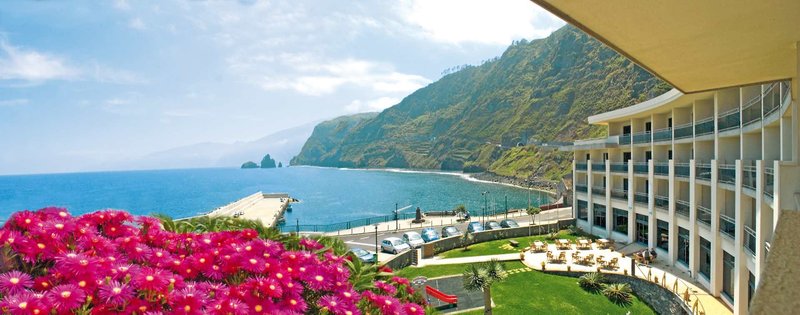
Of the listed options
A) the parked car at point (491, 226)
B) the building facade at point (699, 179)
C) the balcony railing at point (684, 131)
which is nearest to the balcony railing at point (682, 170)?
the building facade at point (699, 179)

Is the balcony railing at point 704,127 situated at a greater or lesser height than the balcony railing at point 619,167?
greater

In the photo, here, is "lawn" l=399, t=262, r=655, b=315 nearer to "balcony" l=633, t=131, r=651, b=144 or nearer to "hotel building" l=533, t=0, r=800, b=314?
"hotel building" l=533, t=0, r=800, b=314

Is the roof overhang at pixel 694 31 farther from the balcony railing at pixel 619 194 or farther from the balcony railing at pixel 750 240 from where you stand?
the balcony railing at pixel 619 194

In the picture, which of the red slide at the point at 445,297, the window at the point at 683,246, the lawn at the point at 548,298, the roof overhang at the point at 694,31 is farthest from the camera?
the window at the point at 683,246

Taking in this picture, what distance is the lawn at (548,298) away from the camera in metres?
19.5

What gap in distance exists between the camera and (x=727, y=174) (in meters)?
20.2

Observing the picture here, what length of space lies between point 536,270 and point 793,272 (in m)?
25.2

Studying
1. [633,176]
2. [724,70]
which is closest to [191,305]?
[724,70]

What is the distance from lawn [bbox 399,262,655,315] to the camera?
1953cm

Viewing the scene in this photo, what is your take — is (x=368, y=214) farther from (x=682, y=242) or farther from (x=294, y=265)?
(x=294, y=265)

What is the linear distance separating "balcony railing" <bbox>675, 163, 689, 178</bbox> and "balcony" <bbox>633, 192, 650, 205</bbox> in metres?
4.89

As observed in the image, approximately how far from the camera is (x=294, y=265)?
3264 mm

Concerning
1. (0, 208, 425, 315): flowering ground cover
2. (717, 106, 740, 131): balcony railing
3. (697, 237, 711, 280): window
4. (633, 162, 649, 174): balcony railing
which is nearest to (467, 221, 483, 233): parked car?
(633, 162, 649, 174): balcony railing

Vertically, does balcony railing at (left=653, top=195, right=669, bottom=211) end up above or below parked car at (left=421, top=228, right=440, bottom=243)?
above
